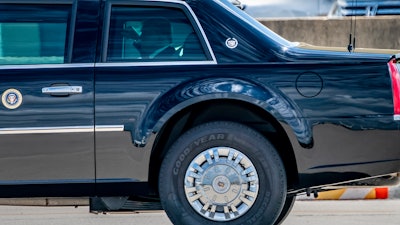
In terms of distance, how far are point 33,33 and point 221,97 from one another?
1214 mm

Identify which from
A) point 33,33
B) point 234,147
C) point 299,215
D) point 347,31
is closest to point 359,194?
point 299,215

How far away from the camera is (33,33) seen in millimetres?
5832

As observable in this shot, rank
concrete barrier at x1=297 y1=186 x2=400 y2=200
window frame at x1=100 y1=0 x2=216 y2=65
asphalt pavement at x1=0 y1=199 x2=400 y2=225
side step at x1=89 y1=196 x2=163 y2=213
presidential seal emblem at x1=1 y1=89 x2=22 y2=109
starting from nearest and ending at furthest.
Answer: presidential seal emblem at x1=1 y1=89 x2=22 y2=109, window frame at x1=100 y1=0 x2=216 y2=65, side step at x1=89 y1=196 x2=163 y2=213, asphalt pavement at x1=0 y1=199 x2=400 y2=225, concrete barrier at x1=297 y1=186 x2=400 y2=200

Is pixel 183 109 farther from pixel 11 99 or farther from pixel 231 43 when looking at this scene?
pixel 11 99

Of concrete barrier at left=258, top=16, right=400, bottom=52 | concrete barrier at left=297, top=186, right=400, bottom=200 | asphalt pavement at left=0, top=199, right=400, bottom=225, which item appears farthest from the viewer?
concrete barrier at left=258, top=16, right=400, bottom=52

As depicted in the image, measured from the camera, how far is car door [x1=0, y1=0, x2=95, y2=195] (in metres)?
5.64

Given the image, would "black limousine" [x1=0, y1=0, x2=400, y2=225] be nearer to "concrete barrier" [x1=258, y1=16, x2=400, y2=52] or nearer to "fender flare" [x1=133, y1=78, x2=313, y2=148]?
"fender flare" [x1=133, y1=78, x2=313, y2=148]

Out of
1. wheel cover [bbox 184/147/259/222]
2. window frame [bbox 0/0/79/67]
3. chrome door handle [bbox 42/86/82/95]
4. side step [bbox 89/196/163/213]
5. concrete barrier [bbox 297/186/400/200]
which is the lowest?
concrete barrier [bbox 297/186/400/200]

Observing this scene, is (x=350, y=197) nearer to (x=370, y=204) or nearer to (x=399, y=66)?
(x=370, y=204)

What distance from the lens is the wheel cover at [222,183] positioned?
18.7ft

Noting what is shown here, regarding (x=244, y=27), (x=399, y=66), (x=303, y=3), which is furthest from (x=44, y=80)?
(x=303, y=3)

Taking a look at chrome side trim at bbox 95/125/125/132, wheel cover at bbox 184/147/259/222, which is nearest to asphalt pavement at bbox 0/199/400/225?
wheel cover at bbox 184/147/259/222

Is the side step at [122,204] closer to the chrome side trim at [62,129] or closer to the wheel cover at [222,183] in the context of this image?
the wheel cover at [222,183]

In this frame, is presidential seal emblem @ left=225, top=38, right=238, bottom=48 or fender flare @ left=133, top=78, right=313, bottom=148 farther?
presidential seal emblem @ left=225, top=38, right=238, bottom=48
